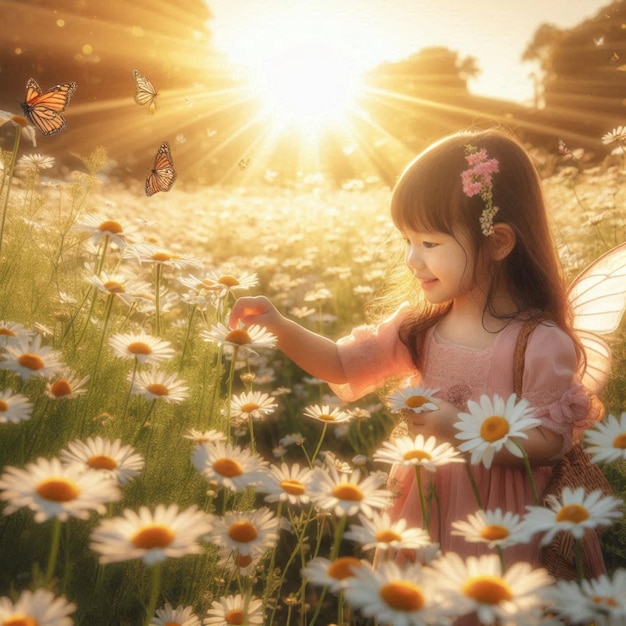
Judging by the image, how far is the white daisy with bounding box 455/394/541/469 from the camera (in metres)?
1.17

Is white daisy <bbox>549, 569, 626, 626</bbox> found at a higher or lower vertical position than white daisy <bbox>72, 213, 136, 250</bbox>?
lower

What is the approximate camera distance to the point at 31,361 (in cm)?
135

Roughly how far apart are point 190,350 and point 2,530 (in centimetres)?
102

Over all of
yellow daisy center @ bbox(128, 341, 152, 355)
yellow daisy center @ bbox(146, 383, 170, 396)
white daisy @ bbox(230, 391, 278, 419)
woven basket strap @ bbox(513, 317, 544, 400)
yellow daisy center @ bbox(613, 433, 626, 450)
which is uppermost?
woven basket strap @ bbox(513, 317, 544, 400)

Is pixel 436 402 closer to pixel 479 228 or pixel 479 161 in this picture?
pixel 479 228

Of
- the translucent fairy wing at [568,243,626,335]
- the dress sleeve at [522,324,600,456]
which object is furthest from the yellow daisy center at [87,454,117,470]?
the translucent fairy wing at [568,243,626,335]

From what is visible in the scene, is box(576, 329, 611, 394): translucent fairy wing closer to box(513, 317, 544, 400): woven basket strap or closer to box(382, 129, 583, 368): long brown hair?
box(382, 129, 583, 368): long brown hair

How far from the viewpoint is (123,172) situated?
10.3 metres

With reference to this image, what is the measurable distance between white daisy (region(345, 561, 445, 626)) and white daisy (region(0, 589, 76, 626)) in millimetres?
291

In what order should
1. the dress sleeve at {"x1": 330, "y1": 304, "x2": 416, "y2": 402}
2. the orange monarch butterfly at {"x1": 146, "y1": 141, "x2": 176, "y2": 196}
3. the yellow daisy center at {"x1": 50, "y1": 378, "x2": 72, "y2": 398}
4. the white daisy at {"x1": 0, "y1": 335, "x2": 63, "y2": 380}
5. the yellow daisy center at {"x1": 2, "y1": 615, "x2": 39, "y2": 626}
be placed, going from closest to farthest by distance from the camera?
the yellow daisy center at {"x1": 2, "y1": 615, "x2": 39, "y2": 626}, the white daisy at {"x1": 0, "y1": 335, "x2": 63, "y2": 380}, the yellow daisy center at {"x1": 50, "y1": 378, "x2": 72, "y2": 398}, the dress sleeve at {"x1": 330, "y1": 304, "x2": 416, "y2": 402}, the orange monarch butterfly at {"x1": 146, "y1": 141, "x2": 176, "y2": 196}

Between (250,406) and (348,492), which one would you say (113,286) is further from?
(348,492)

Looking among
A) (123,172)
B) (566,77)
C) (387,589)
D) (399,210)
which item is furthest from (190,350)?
(566,77)

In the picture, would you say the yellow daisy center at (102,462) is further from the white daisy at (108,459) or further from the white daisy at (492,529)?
the white daisy at (492,529)

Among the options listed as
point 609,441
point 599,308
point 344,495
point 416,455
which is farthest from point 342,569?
point 599,308
